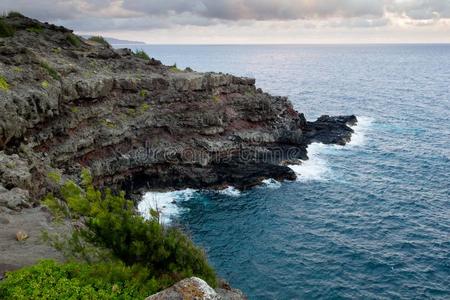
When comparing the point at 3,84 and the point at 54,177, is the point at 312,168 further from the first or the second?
the point at 3,84

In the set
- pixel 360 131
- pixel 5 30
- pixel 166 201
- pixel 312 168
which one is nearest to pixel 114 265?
pixel 166 201

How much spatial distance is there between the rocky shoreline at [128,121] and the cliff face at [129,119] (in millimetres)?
158

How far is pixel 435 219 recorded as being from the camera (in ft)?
170

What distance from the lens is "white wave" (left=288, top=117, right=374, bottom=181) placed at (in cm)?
6638

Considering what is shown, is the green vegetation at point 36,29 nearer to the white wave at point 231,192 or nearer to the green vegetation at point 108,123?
the green vegetation at point 108,123

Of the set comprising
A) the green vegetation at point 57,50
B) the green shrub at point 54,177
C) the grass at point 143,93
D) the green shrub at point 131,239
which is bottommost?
the green shrub at point 54,177

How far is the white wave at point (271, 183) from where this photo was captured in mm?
62219

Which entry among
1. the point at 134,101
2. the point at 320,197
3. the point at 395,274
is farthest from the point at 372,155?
the point at 134,101

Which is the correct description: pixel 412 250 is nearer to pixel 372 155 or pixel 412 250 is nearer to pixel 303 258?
pixel 303 258

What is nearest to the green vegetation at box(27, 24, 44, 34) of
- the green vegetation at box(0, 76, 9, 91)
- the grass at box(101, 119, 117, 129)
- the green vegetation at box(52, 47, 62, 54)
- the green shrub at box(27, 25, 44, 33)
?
the green shrub at box(27, 25, 44, 33)

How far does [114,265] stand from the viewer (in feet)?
55.4

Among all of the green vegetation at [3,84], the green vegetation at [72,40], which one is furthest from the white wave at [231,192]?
the green vegetation at [72,40]

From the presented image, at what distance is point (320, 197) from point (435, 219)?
49.6 ft

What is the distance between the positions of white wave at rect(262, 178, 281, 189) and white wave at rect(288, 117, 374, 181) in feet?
13.5
